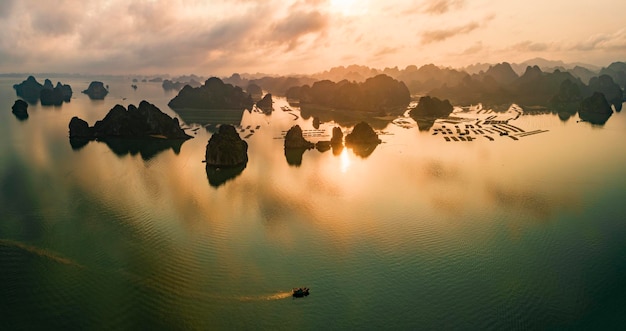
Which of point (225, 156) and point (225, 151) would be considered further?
point (225, 151)

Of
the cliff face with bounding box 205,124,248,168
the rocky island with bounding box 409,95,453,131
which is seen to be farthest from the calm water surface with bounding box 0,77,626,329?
the rocky island with bounding box 409,95,453,131

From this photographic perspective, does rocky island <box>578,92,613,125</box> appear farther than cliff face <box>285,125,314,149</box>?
Yes

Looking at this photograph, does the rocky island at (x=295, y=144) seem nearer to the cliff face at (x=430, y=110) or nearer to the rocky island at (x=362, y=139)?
the rocky island at (x=362, y=139)

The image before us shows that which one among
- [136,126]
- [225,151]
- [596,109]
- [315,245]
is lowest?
[315,245]

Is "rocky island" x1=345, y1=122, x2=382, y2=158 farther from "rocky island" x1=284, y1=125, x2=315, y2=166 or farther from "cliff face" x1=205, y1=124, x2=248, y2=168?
"cliff face" x1=205, y1=124, x2=248, y2=168

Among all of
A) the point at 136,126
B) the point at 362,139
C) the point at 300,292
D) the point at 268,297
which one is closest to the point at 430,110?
the point at 362,139

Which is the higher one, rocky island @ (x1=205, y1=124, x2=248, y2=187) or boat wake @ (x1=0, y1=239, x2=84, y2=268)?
rocky island @ (x1=205, y1=124, x2=248, y2=187)

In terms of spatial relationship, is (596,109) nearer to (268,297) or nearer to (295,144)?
(295,144)

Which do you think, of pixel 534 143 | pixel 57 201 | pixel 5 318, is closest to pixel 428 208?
pixel 5 318

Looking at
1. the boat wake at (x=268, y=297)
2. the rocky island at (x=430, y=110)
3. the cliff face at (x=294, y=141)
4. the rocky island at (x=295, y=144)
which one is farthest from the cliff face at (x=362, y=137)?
the boat wake at (x=268, y=297)
